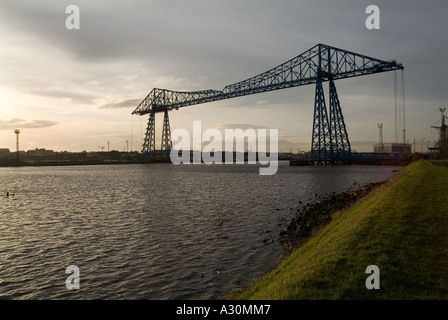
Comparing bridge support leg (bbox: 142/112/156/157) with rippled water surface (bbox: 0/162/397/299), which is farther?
bridge support leg (bbox: 142/112/156/157)

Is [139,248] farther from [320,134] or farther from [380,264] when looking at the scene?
[320,134]

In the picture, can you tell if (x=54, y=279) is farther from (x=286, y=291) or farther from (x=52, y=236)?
(x=286, y=291)

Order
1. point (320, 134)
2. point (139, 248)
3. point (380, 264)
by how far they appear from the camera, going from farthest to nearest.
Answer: point (320, 134) < point (139, 248) < point (380, 264)

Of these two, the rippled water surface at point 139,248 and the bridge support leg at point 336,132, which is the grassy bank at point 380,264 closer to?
the rippled water surface at point 139,248

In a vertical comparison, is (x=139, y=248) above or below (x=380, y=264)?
below

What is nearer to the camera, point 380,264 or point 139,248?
point 380,264

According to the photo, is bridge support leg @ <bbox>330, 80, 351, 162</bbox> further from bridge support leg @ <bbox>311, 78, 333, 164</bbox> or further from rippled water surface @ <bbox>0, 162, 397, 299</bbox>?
rippled water surface @ <bbox>0, 162, 397, 299</bbox>

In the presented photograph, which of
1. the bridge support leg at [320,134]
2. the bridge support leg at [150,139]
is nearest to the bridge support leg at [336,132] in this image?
the bridge support leg at [320,134]

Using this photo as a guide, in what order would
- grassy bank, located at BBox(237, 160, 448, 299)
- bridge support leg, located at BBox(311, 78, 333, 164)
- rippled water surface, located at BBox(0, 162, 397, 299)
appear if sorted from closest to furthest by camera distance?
1. grassy bank, located at BBox(237, 160, 448, 299)
2. rippled water surface, located at BBox(0, 162, 397, 299)
3. bridge support leg, located at BBox(311, 78, 333, 164)

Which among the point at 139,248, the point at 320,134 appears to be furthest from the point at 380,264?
the point at 320,134

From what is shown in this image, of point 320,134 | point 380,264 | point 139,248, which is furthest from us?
point 320,134

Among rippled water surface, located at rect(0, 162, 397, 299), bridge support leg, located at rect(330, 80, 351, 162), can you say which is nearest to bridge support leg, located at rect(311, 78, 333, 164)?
bridge support leg, located at rect(330, 80, 351, 162)
